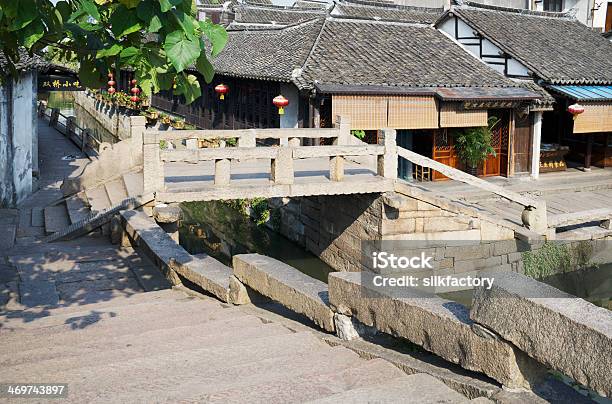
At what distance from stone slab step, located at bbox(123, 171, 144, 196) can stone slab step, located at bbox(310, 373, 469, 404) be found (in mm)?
9930

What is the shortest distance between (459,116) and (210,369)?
15706 millimetres

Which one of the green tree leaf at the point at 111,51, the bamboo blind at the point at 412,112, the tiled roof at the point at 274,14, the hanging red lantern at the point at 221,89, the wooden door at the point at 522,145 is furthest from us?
the tiled roof at the point at 274,14

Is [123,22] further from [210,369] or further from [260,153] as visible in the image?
[260,153]

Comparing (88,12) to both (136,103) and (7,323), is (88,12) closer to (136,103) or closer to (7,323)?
(7,323)

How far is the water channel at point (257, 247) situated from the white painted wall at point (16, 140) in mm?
4266

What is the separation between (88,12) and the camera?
152 inches

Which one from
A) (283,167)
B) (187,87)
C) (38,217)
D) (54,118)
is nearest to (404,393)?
(187,87)

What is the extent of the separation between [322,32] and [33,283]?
1361 centimetres

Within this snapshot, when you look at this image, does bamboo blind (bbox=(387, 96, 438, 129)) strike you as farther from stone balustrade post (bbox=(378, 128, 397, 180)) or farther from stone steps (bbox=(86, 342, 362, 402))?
stone steps (bbox=(86, 342, 362, 402))

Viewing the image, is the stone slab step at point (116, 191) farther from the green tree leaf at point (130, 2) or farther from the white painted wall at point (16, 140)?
the green tree leaf at point (130, 2)

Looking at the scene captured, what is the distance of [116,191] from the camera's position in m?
14.0


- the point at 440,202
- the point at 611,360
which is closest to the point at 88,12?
the point at 611,360

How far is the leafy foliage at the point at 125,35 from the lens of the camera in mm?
3762

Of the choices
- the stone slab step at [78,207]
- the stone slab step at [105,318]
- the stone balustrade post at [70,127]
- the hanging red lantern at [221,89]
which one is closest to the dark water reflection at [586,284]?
the stone slab step at [78,207]
